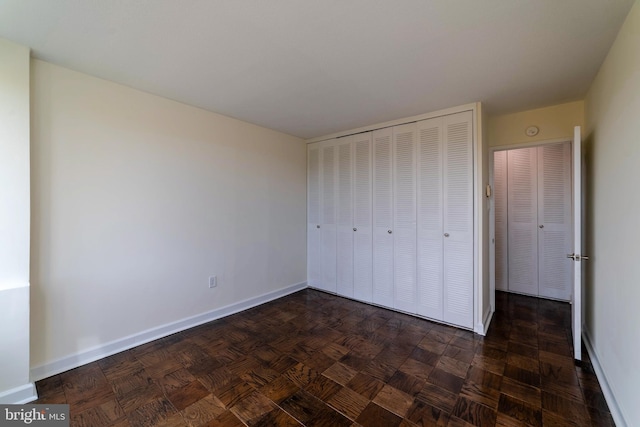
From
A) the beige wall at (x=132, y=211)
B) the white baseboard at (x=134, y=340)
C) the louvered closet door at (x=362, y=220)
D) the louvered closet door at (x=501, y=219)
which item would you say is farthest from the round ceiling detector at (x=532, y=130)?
the white baseboard at (x=134, y=340)

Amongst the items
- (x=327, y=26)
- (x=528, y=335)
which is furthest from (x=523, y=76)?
(x=528, y=335)

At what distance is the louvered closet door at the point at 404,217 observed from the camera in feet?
10.4

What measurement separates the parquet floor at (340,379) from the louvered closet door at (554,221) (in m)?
0.93

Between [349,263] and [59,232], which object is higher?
[59,232]

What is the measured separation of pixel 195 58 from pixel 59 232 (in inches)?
67.4

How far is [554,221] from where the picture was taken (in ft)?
12.0

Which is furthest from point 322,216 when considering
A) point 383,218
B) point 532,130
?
point 532,130

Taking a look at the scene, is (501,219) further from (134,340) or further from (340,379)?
(134,340)

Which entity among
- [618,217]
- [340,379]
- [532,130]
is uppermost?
[532,130]

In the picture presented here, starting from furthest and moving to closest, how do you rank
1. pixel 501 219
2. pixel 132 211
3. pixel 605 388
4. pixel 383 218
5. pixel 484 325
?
pixel 501 219 → pixel 383 218 → pixel 484 325 → pixel 132 211 → pixel 605 388

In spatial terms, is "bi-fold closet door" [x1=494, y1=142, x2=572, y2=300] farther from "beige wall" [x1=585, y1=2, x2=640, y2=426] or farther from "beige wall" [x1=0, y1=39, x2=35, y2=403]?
"beige wall" [x1=0, y1=39, x2=35, y2=403]

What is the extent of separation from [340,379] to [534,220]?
11.9ft

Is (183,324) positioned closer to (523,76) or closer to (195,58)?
(195,58)

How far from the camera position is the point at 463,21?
1.53 m
